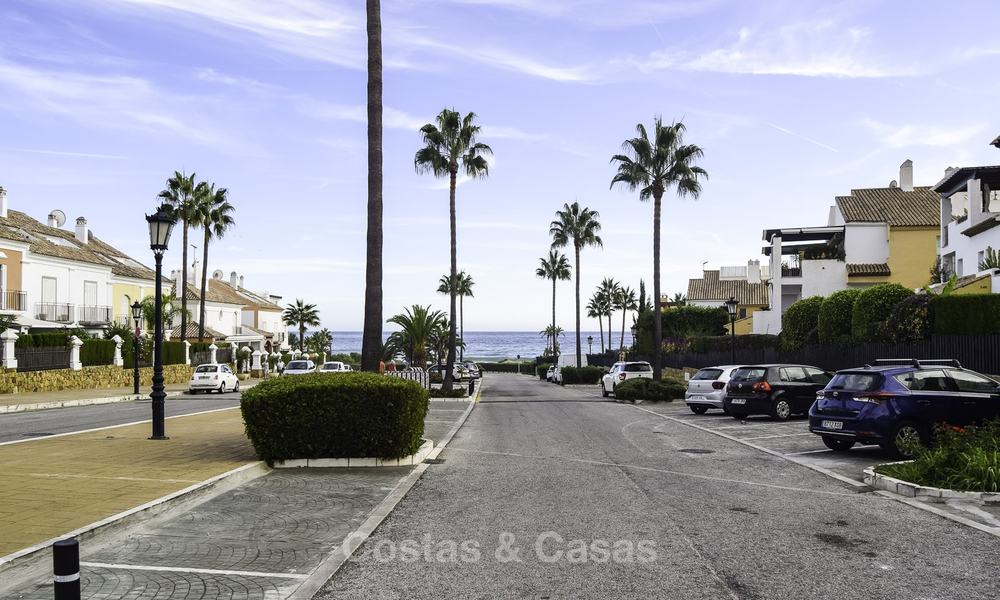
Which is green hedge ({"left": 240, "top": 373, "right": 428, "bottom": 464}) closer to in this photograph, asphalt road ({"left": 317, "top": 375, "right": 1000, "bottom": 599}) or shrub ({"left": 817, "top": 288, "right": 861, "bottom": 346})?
asphalt road ({"left": 317, "top": 375, "right": 1000, "bottom": 599})

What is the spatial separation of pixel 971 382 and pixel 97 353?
38.5 metres

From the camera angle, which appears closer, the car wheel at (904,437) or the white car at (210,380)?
the car wheel at (904,437)

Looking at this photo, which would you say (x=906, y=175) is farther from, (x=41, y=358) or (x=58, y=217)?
(x=58, y=217)

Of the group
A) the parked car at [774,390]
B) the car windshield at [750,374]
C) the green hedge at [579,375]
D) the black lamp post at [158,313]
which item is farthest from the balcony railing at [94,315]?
the parked car at [774,390]

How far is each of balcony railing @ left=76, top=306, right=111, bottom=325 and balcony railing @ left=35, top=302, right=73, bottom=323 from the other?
113 centimetres

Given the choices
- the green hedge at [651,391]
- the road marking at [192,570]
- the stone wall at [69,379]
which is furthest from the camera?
the stone wall at [69,379]

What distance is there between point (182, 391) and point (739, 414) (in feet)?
101

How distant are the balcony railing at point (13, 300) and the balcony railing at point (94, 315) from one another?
606cm

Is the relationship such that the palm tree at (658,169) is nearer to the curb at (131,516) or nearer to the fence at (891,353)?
the fence at (891,353)

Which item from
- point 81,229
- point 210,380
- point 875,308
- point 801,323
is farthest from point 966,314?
point 81,229

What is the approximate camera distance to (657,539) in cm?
741

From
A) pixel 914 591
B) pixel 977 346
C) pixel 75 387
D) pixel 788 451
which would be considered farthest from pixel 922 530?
pixel 75 387

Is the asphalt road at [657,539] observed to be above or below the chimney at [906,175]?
below

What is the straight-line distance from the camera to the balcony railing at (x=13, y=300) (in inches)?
1700
